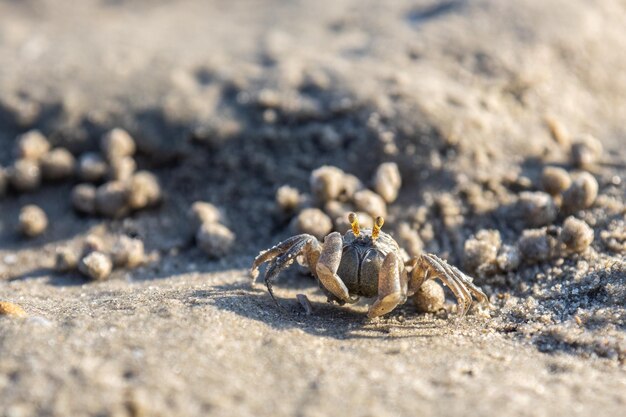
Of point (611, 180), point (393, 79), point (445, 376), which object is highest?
point (393, 79)

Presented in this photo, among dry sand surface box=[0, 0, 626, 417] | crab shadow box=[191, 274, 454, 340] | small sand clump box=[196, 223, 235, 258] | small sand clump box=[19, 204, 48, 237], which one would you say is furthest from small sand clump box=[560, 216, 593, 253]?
small sand clump box=[19, 204, 48, 237]

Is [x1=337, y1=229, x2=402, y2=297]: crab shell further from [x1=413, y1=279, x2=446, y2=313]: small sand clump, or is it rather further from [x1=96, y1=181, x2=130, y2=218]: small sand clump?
[x1=96, y1=181, x2=130, y2=218]: small sand clump

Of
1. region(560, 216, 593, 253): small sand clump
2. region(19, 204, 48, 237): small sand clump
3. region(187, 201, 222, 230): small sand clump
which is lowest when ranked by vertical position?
region(560, 216, 593, 253): small sand clump

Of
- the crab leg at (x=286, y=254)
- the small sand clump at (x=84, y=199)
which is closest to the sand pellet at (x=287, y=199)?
the crab leg at (x=286, y=254)

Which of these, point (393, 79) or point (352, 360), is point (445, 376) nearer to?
point (352, 360)

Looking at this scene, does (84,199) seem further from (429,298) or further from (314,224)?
(429,298)

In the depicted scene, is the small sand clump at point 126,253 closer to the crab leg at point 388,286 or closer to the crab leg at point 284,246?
the crab leg at point 284,246

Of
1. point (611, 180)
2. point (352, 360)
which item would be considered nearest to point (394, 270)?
point (352, 360)
